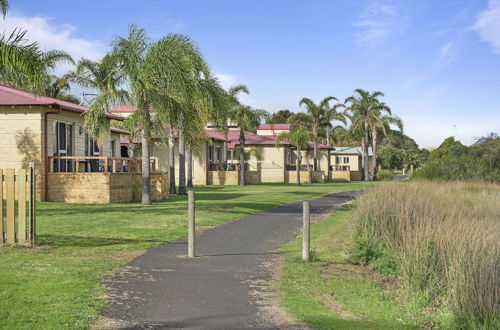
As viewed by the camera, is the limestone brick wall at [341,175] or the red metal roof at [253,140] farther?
the limestone brick wall at [341,175]

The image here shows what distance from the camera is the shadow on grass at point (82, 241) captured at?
1204 cm

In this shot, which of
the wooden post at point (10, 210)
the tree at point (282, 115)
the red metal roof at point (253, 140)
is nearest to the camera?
the wooden post at point (10, 210)

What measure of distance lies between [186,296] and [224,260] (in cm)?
294

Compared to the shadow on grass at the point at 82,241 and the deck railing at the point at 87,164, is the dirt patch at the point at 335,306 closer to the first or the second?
the shadow on grass at the point at 82,241

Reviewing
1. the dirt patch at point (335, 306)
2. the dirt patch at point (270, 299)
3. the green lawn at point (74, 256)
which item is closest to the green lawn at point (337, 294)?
the dirt patch at point (335, 306)

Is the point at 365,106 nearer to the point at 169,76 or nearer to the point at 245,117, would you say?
the point at 245,117

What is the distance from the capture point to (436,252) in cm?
895

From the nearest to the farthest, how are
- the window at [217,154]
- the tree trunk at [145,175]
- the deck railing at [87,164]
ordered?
the tree trunk at [145,175] < the deck railing at [87,164] < the window at [217,154]

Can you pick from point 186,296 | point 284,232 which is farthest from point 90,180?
point 186,296

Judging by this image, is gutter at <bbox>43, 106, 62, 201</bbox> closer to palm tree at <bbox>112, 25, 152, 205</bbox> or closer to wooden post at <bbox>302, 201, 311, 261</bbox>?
palm tree at <bbox>112, 25, 152, 205</bbox>

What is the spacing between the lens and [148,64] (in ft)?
72.7

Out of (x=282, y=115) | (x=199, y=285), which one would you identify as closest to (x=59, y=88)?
(x=199, y=285)

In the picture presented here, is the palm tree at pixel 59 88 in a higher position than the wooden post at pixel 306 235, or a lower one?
higher

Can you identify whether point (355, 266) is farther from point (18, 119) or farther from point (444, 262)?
point (18, 119)
